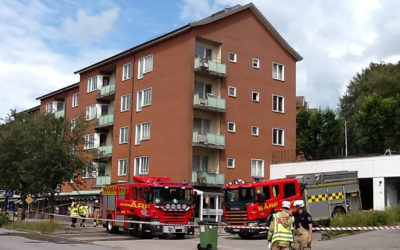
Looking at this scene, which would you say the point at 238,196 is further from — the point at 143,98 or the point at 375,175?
the point at 143,98

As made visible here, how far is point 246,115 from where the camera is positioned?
1576 inches

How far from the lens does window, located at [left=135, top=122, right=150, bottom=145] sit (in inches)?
1587

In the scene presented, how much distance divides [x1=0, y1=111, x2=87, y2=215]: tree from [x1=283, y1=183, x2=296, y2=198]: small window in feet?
48.8

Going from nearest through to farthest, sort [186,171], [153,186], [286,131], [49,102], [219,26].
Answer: [153,186] → [186,171] → [219,26] → [286,131] → [49,102]

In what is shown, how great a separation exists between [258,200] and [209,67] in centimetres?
1580

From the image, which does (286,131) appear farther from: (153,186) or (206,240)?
(206,240)

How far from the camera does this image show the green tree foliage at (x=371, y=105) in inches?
1917

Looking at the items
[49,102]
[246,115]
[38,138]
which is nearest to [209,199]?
[246,115]

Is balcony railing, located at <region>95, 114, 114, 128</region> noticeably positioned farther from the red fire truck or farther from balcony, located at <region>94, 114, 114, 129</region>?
the red fire truck

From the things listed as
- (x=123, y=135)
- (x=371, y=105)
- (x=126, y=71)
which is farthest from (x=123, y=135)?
(x=371, y=105)

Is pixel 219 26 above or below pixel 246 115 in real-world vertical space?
above

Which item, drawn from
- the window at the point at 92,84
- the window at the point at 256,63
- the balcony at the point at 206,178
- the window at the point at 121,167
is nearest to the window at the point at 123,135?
the window at the point at 121,167

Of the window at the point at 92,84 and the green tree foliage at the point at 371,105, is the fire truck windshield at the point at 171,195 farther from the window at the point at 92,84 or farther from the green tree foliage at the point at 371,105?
the green tree foliage at the point at 371,105

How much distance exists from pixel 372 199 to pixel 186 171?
12.0 m
